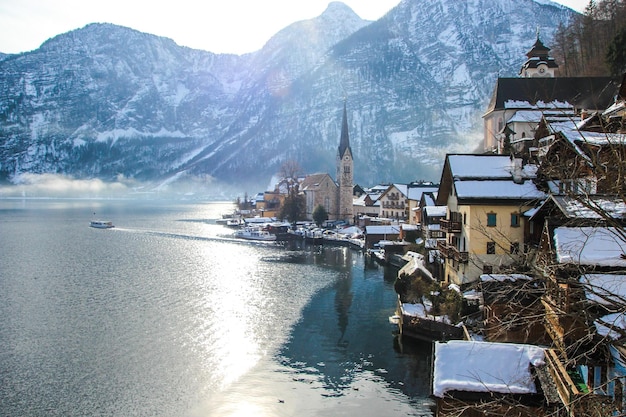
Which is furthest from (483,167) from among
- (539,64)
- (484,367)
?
(539,64)

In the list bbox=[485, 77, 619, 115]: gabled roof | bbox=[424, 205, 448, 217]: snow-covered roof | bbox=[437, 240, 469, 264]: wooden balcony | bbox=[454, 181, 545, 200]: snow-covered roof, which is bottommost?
bbox=[437, 240, 469, 264]: wooden balcony

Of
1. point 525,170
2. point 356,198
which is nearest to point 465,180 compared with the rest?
point 525,170

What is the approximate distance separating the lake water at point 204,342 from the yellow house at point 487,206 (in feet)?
18.0

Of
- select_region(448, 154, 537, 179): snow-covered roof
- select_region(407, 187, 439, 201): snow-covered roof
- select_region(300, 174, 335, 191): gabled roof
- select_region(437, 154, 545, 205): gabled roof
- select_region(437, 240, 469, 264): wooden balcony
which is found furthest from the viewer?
select_region(300, 174, 335, 191): gabled roof

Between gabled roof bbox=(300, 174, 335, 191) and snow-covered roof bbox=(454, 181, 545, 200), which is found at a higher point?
gabled roof bbox=(300, 174, 335, 191)

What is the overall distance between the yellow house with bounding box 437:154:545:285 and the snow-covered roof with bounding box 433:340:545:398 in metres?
11.1

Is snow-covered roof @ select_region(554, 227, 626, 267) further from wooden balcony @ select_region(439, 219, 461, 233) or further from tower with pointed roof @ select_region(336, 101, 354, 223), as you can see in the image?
tower with pointed roof @ select_region(336, 101, 354, 223)

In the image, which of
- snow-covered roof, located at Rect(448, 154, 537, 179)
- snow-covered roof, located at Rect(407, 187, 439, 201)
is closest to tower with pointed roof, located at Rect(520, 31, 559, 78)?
snow-covered roof, located at Rect(407, 187, 439, 201)

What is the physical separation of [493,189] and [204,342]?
1689cm

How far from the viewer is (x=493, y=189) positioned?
26375mm

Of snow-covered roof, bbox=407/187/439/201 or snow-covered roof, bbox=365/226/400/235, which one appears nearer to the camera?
snow-covered roof, bbox=365/226/400/235

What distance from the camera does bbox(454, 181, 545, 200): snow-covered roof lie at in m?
26.0

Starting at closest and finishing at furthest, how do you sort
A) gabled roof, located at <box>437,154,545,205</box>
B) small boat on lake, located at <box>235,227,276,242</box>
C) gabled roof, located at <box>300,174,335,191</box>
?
gabled roof, located at <box>437,154,545,205</box>, small boat on lake, located at <box>235,227,276,242</box>, gabled roof, located at <box>300,174,335,191</box>

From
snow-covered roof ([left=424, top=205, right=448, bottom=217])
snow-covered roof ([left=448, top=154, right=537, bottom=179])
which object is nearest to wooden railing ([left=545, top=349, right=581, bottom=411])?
snow-covered roof ([left=448, top=154, right=537, bottom=179])
